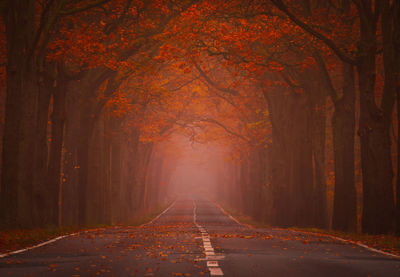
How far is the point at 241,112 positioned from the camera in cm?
3703

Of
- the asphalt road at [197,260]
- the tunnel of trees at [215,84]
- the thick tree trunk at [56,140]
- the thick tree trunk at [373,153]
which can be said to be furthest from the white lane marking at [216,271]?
the thick tree trunk at [56,140]

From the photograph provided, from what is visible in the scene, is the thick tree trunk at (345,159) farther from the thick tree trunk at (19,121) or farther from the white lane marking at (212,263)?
the white lane marking at (212,263)

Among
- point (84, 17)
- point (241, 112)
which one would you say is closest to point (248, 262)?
point (84, 17)

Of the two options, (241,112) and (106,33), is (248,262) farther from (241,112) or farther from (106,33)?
(241,112)

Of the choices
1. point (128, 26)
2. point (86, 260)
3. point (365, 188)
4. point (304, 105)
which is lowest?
point (86, 260)

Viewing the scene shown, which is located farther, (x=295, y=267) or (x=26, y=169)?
(x=26, y=169)

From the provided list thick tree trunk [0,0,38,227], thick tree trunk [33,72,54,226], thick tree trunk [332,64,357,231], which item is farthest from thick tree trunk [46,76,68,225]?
thick tree trunk [332,64,357,231]

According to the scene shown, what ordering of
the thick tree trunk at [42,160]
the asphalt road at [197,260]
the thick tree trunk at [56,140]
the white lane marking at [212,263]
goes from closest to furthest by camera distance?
the asphalt road at [197,260] < the white lane marking at [212,263] < the thick tree trunk at [42,160] < the thick tree trunk at [56,140]

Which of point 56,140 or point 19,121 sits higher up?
point 19,121

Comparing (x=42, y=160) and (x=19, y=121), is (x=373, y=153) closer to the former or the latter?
(x=19, y=121)

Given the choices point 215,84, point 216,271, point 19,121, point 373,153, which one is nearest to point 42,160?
point 19,121

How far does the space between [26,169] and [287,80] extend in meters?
12.2

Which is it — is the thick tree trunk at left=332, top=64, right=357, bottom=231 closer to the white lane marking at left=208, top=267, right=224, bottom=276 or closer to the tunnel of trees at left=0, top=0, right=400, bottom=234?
the tunnel of trees at left=0, top=0, right=400, bottom=234


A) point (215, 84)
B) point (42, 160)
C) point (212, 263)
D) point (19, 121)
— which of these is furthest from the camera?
point (215, 84)
